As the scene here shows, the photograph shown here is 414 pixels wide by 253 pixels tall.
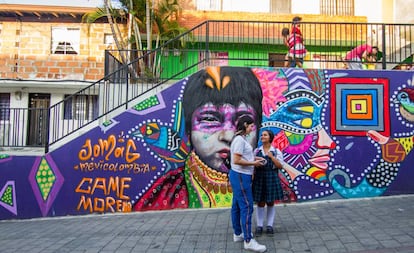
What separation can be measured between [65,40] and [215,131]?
32.1 ft

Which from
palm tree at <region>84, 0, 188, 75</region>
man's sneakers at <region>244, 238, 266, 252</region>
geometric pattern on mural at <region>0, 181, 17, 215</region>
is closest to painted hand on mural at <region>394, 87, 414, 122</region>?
man's sneakers at <region>244, 238, 266, 252</region>

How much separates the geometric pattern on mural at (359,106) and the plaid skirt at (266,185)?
9.67 feet

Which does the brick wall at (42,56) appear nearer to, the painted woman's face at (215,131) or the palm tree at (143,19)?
the palm tree at (143,19)

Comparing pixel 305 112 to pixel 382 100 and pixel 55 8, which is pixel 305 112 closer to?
pixel 382 100

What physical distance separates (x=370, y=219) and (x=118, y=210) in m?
4.81

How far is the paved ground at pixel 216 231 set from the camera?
466 centimetres

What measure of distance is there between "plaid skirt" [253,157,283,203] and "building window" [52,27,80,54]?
11.5 metres

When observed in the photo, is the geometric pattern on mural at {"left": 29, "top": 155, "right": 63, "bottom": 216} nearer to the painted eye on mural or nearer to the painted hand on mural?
the painted eye on mural

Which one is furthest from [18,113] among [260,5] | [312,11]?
[312,11]

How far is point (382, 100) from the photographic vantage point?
293 inches

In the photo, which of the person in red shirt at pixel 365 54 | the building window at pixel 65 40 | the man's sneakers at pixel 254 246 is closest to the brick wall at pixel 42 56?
the building window at pixel 65 40

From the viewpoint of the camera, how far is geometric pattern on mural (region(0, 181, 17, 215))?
293 inches

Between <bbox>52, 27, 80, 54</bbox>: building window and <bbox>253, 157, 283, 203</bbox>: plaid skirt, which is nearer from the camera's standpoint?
<bbox>253, 157, 283, 203</bbox>: plaid skirt

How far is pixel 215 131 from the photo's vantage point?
7270mm
